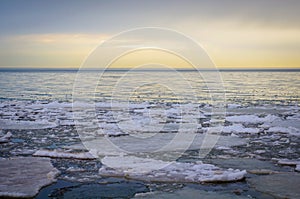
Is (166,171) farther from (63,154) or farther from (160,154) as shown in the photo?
(63,154)

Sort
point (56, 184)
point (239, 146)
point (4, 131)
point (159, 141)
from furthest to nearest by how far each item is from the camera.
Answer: point (4, 131), point (159, 141), point (239, 146), point (56, 184)

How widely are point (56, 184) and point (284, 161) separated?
16.2 feet

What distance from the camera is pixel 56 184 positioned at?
648cm

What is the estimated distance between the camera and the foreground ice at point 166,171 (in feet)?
22.1

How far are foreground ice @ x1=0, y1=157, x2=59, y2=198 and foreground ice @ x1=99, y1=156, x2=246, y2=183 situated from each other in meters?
1.12

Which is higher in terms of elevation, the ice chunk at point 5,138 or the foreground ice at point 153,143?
the ice chunk at point 5,138

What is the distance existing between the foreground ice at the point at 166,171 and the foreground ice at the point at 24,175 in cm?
112

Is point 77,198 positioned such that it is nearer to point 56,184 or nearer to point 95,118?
point 56,184

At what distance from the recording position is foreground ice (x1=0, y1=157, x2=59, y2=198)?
599 centimetres

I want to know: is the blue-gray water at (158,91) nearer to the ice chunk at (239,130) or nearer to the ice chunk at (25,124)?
the ice chunk at (239,130)

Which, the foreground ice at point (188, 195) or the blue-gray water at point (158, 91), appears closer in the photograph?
the foreground ice at point (188, 195)

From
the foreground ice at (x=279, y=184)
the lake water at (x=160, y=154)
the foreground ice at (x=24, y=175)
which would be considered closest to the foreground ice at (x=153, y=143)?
the lake water at (x=160, y=154)

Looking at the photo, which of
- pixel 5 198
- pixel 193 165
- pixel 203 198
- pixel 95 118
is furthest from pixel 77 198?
pixel 95 118

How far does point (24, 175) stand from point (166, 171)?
9.11ft
